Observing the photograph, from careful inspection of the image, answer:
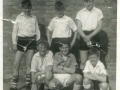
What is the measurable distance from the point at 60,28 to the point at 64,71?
392 mm

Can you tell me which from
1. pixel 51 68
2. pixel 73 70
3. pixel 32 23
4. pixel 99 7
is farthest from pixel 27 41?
pixel 99 7

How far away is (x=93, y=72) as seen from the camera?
234 centimetres

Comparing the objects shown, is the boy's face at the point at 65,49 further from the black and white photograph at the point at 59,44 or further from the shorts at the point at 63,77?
the shorts at the point at 63,77

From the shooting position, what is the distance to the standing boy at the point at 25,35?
2.44 m

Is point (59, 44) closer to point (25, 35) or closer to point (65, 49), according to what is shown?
point (65, 49)

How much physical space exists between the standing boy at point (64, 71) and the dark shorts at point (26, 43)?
0.24 m

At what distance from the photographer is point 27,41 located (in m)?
2.46

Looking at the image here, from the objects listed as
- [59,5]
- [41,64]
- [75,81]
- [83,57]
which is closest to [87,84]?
[75,81]

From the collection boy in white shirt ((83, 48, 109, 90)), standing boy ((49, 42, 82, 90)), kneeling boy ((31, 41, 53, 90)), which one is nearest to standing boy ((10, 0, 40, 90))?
kneeling boy ((31, 41, 53, 90))

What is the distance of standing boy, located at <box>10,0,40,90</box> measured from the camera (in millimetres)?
2439

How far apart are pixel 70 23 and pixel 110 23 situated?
0.43m

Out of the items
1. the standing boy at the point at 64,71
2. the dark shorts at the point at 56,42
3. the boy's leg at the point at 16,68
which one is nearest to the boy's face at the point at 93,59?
the standing boy at the point at 64,71

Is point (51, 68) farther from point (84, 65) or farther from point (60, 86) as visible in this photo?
point (84, 65)

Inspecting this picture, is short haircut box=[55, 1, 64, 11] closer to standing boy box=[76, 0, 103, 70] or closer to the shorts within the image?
standing boy box=[76, 0, 103, 70]
